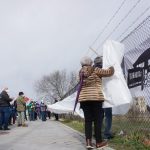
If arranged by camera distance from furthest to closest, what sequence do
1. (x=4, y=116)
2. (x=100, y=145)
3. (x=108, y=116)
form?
(x=4, y=116), (x=108, y=116), (x=100, y=145)

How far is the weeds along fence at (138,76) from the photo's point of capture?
8538 millimetres

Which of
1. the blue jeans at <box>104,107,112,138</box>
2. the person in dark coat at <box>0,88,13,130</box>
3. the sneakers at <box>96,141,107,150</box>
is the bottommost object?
the sneakers at <box>96,141,107,150</box>

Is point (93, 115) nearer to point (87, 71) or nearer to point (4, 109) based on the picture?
point (87, 71)

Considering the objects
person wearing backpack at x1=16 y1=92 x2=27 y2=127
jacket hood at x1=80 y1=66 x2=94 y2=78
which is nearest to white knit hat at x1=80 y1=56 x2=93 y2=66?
jacket hood at x1=80 y1=66 x2=94 y2=78

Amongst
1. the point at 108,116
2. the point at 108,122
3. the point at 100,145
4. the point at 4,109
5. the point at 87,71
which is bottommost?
the point at 100,145

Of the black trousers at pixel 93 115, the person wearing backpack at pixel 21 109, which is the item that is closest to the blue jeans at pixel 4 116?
the person wearing backpack at pixel 21 109

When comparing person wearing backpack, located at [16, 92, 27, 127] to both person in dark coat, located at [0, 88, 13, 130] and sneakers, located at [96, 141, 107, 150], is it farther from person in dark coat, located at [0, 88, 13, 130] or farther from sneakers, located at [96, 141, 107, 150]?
sneakers, located at [96, 141, 107, 150]

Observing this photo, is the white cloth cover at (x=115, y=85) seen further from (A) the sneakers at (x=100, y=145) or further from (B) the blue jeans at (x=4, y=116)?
(B) the blue jeans at (x=4, y=116)

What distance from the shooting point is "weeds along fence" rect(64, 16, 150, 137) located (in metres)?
8.54

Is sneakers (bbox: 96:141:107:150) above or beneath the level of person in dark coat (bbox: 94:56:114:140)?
beneath

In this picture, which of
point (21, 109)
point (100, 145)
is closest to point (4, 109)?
point (21, 109)

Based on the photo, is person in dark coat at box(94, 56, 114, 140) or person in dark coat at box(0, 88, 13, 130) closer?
person in dark coat at box(94, 56, 114, 140)

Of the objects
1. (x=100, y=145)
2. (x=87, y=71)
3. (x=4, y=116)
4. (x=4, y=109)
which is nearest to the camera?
(x=100, y=145)

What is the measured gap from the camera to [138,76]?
905 cm
